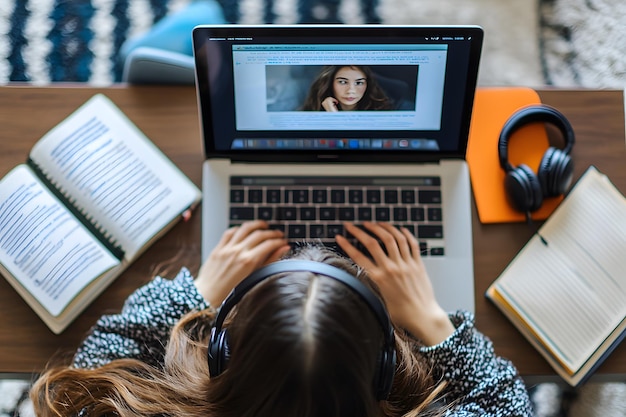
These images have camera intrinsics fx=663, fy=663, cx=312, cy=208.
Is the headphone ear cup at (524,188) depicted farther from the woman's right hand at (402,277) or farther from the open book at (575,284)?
the woman's right hand at (402,277)

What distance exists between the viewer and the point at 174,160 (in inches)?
37.5

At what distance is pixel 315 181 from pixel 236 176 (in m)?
0.11

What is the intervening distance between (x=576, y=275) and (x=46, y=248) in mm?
703

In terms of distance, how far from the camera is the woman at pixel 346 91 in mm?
845

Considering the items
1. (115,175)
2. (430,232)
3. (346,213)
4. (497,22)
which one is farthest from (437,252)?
(497,22)

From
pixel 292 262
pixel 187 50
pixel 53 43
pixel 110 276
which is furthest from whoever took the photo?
pixel 53 43

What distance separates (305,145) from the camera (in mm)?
917

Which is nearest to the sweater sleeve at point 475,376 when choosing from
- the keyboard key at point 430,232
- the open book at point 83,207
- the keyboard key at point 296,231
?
the keyboard key at point 430,232

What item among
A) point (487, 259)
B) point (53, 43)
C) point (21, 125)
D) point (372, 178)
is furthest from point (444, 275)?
point (53, 43)

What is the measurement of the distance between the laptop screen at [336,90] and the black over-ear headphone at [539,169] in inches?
2.9

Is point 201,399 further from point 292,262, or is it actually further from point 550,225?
point 550,225

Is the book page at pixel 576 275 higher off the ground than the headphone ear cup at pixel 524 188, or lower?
lower

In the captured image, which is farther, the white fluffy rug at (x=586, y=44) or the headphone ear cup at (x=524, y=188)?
the white fluffy rug at (x=586, y=44)

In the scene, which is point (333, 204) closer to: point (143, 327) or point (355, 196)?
point (355, 196)
